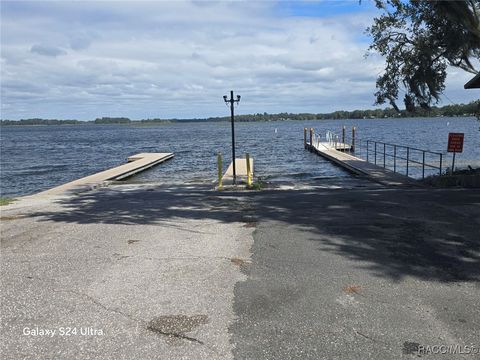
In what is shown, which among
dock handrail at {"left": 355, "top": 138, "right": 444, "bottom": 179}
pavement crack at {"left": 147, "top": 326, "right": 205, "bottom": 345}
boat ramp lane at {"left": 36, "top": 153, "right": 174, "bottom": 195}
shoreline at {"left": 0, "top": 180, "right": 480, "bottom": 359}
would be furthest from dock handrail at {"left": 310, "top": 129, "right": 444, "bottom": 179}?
pavement crack at {"left": 147, "top": 326, "right": 205, "bottom": 345}

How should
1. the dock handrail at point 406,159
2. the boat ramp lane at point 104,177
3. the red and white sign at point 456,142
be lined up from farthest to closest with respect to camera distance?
1. the dock handrail at point 406,159
2. the boat ramp lane at point 104,177
3. the red and white sign at point 456,142

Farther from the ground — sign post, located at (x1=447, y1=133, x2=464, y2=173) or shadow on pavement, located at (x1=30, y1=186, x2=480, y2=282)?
sign post, located at (x1=447, y1=133, x2=464, y2=173)

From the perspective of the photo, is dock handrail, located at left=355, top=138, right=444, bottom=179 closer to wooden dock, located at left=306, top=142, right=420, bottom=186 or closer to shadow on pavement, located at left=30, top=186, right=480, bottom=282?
wooden dock, located at left=306, top=142, right=420, bottom=186

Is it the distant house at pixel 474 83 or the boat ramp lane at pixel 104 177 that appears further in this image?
the boat ramp lane at pixel 104 177

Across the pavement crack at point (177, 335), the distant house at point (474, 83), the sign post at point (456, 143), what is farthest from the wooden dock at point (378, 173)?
the pavement crack at point (177, 335)

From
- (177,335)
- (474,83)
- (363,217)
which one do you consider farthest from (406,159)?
(177,335)

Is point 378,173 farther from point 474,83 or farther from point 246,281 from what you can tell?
point 246,281

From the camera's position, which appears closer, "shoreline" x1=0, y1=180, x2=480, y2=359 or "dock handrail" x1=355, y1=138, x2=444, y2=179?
"shoreline" x1=0, y1=180, x2=480, y2=359

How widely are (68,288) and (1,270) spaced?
1239 mm

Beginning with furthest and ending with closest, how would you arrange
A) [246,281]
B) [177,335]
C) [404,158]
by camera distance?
[404,158], [246,281], [177,335]

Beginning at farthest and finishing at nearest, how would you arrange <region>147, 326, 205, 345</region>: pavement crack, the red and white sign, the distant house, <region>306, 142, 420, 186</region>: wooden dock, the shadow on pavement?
<region>306, 142, 420, 186</region>: wooden dock, the red and white sign, the distant house, the shadow on pavement, <region>147, 326, 205, 345</region>: pavement crack

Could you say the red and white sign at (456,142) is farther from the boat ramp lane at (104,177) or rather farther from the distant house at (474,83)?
the boat ramp lane at (104,177)

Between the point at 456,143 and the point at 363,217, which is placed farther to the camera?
the point at 456,143

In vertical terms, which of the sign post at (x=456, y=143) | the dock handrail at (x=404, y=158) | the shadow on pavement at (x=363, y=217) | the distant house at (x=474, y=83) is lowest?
the dock handrail at (x=404, y=158)
